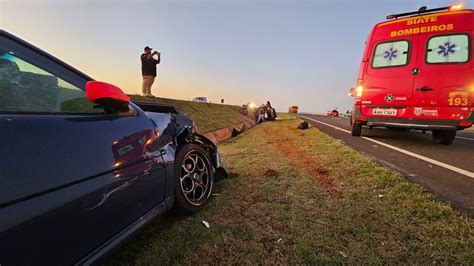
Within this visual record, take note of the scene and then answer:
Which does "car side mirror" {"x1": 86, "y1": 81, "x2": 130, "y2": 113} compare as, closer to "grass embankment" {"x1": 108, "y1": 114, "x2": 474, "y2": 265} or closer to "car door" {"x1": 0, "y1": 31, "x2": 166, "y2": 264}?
"car door" {"x1": 0, "y1": 31, "x2": 166, "y2": 264}

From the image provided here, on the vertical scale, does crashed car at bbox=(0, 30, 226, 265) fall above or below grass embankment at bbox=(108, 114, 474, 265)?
above

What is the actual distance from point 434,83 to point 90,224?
21.2ft

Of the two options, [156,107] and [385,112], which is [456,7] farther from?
[156,107]

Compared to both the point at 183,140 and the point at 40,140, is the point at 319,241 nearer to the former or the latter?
the point at 183,140

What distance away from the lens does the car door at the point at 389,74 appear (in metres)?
5.76

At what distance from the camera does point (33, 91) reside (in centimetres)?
147

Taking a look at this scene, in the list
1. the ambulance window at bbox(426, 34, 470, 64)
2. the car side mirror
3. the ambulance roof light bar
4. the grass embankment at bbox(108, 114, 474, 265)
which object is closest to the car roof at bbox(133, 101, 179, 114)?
the grass embankment at bbox(108, 114, 474, 265)

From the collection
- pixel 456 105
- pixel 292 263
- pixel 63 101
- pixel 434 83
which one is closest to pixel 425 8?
pixel 434 83

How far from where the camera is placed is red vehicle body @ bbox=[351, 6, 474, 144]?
17.3 feet

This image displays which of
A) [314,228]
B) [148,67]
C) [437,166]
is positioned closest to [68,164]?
[314,228]

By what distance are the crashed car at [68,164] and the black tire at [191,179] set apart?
20 centimetres

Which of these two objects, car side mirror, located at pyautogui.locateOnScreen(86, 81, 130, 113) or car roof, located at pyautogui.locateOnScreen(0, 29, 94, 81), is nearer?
car roof, located at pyautogui.locateOnScreen(0, 29, 94, 81)

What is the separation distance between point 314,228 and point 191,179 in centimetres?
126

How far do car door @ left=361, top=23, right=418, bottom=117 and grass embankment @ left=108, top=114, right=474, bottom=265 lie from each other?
10.6 feet
